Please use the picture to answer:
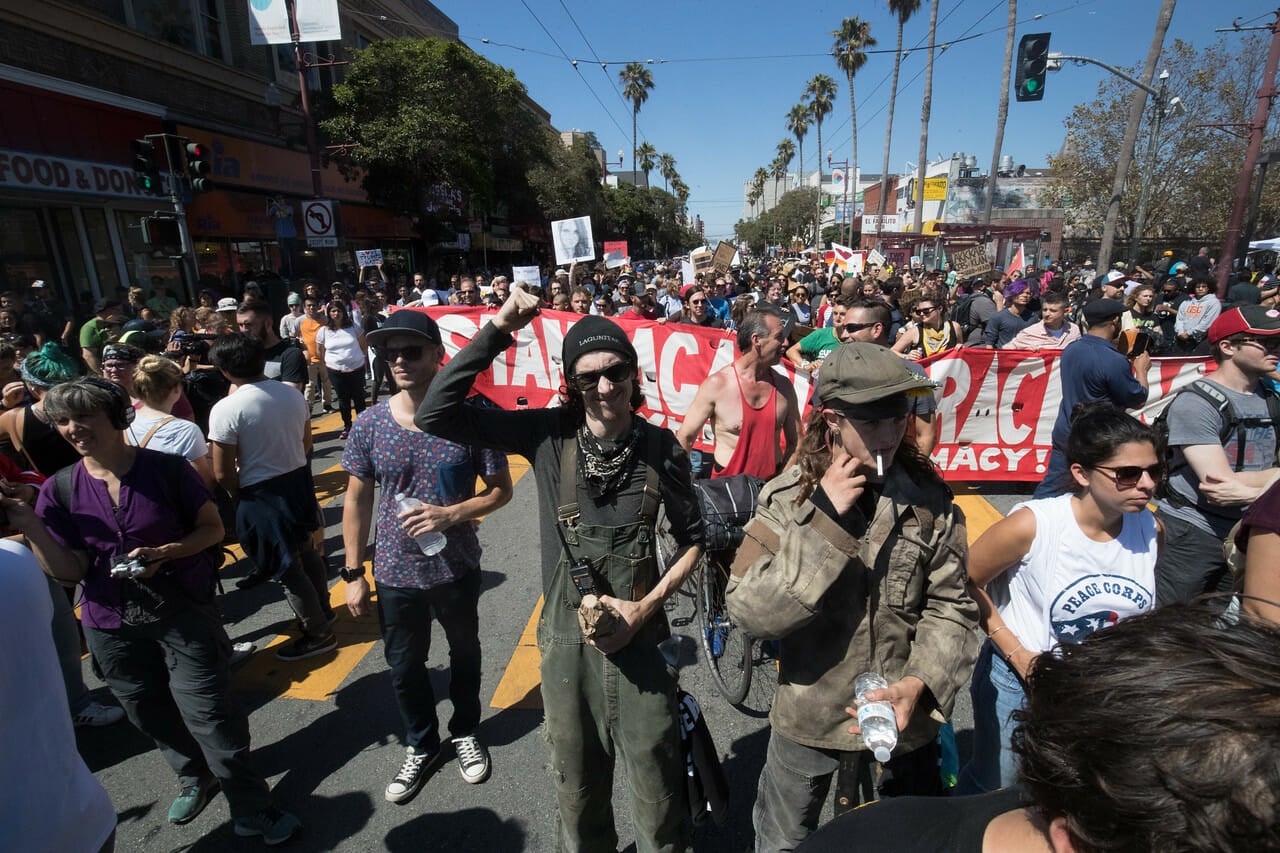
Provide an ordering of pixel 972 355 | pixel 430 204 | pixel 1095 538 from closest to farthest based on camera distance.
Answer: pixel 1095 538 → pixel 972 355 → pixel 430 204

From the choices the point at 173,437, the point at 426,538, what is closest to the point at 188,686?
the point at 426,538

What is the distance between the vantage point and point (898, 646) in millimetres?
1816

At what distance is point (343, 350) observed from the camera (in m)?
7.81

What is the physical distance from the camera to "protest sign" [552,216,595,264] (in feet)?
25.8

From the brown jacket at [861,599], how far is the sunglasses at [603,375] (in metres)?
0.60

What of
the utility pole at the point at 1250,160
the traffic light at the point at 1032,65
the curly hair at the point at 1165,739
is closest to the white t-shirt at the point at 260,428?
the curly hair at the point at 1165,739

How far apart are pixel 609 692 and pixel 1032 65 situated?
51.2 feet

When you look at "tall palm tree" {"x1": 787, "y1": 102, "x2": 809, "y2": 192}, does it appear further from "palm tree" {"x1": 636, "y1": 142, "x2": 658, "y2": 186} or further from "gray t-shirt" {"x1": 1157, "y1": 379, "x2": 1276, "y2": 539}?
"gray t-shirt" {"x1": 1157, "y1": 379, "x2": 1276, "y2": 539}

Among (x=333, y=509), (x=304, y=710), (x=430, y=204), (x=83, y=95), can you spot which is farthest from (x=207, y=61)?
(x=304, y=710)

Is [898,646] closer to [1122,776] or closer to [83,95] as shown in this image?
[1122,776]

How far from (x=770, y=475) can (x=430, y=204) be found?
904 inches

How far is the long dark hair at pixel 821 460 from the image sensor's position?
178 cm

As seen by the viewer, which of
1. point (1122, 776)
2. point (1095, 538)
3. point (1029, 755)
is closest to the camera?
point (1122, 776)

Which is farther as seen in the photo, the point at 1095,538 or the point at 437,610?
the point at 437,610
